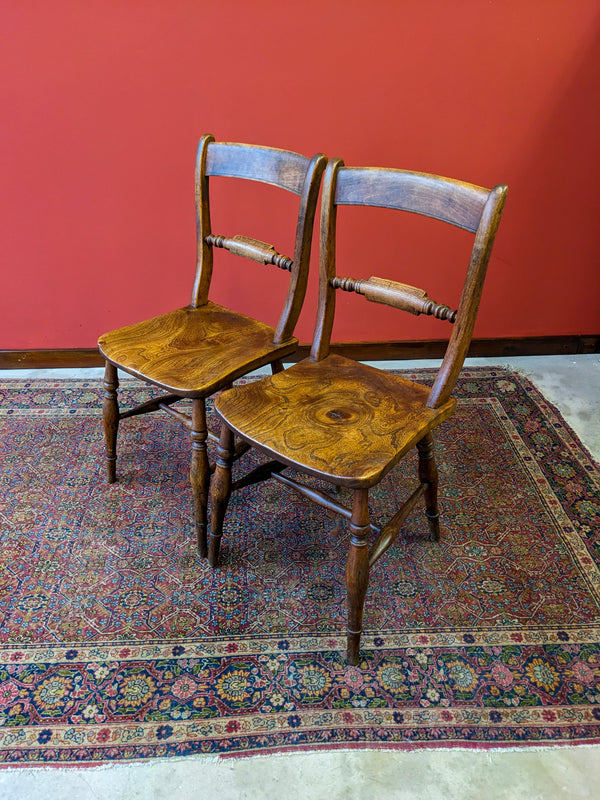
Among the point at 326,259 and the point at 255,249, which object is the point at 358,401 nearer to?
the point at 326,259

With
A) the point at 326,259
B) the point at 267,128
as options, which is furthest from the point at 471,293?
the point at 267,128

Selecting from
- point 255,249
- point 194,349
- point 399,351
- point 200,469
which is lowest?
point 399,351

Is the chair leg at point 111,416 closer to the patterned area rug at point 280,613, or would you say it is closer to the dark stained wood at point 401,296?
the patterned area rug at point 280,613

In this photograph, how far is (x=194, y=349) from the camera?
1839mm

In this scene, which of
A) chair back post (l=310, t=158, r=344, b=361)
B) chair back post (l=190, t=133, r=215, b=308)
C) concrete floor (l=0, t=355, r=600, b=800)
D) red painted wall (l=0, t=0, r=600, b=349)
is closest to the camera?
concrete floor (l=0, t=355, r=600, b=800)

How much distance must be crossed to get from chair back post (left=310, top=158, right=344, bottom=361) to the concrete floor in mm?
1004

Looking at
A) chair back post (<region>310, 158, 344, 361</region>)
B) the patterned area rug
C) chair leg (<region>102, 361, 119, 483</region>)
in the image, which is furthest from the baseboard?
chair back post (<region>310, 158, 344, 361</region>)

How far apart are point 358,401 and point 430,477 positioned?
1.16 ft

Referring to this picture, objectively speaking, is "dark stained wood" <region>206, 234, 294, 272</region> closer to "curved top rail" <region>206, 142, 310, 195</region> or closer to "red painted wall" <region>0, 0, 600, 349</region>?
"curved top rail" <region>206, 142, 310, 195</region>

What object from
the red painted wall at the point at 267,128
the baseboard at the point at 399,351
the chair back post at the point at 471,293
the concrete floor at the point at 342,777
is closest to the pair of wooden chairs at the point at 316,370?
the chair back post at the point at 471,293

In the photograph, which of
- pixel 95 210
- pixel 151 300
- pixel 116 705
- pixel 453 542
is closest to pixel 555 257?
pixel 453 542

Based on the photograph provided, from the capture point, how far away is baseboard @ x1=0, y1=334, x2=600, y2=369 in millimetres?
2805

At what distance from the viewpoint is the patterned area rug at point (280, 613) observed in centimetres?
143

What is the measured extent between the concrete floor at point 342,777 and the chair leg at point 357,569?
0.24 metres
